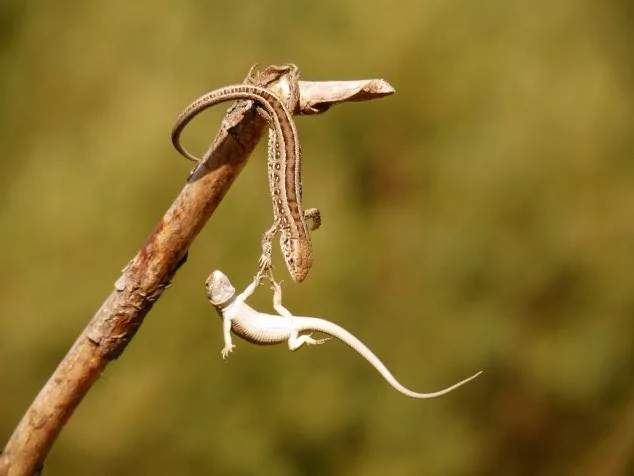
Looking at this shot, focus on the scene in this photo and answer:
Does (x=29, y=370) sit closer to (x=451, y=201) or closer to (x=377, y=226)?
(x=377, y=226)

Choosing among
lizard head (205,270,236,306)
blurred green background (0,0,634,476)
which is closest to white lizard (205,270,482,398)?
lizard head (205,270,236,306)

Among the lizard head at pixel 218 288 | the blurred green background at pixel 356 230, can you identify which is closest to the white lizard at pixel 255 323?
the lizard head at pixel 218 288

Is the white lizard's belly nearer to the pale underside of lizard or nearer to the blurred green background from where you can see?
the pale underside of lizard

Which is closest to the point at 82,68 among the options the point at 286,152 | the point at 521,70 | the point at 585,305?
the point at 286,152

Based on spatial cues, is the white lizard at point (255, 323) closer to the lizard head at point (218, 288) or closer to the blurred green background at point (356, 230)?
the lizard head at point (218, 288)

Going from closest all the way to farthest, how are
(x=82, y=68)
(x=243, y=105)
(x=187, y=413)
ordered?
(x=243, y=105) → (x=82, y=68) → (x=187, y=413)

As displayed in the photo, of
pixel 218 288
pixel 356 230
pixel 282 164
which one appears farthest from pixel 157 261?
pixel 356 230
